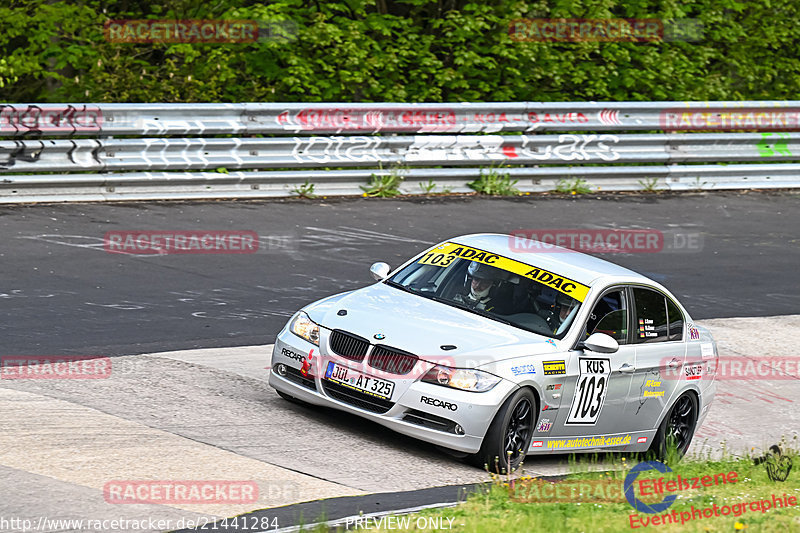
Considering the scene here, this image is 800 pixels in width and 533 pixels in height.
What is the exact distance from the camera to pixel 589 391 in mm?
8906

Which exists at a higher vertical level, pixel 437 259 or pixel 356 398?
pixel 437 259

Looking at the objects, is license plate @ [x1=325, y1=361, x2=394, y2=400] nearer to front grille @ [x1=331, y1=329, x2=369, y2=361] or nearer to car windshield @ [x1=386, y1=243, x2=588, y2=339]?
front grille @ [x1=331, y1=329, x2=369, y2=361]

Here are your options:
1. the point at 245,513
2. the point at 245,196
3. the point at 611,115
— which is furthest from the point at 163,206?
the point at 245,513

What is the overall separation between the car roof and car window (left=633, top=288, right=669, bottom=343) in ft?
0.41

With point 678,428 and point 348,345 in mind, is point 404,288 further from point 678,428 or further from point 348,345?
point 678,428

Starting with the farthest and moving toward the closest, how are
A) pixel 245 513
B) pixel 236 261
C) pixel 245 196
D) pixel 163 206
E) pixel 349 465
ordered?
pixel 245 196 < pixel 163 206 < pixel 236 261 < pixel 349 465 < pixel 245 513

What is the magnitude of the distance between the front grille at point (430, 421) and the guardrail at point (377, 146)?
9.60m

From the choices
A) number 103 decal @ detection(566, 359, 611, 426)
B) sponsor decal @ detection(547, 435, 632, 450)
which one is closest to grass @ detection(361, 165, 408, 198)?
sponsor decal @ detection(547, 435, 632, 450)

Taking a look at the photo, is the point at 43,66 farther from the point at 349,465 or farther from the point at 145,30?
the point at 349,465

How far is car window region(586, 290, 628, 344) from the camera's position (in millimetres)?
9133

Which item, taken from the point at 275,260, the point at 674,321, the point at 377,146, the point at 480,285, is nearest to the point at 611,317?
the point at 674,321

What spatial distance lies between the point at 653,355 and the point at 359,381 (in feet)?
8.22

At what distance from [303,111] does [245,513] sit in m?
12.7

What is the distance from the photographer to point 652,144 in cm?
2169
